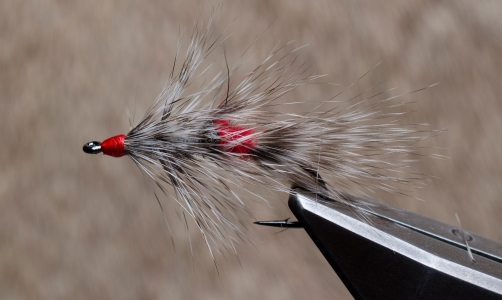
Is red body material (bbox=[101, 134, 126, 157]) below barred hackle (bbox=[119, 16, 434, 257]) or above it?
above

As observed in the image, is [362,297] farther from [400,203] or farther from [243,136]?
[400,203]

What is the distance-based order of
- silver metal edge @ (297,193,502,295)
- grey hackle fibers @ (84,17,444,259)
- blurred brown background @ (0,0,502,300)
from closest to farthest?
silver metal edge @ (297,193,502,295) → grey hackle fibers @ (84,17,444,259) → blurred brown background @ (0,0,502,300)

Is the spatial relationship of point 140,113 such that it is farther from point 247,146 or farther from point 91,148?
point 247,146

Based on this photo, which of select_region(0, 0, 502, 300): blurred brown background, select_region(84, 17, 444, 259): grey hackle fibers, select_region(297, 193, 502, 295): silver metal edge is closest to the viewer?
select_region(297, 193, 502, 295): silver metal edge

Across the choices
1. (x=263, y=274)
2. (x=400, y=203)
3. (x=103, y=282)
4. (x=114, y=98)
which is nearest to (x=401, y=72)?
(x=400, y=203)

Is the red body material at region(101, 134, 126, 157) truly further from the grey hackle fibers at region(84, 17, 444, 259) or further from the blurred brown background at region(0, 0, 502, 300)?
the blurred brown background at region(0, 0, 502, 300)

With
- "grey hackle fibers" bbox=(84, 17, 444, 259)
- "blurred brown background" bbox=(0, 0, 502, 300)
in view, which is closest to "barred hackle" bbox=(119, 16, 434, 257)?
"grey hackle fibers" bbox=(84, 17, 444, 259)

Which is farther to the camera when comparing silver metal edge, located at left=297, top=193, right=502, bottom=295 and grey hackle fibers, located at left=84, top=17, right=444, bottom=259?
grey hackle fibers, located at left=84, top=17, right=444, bottom=259
